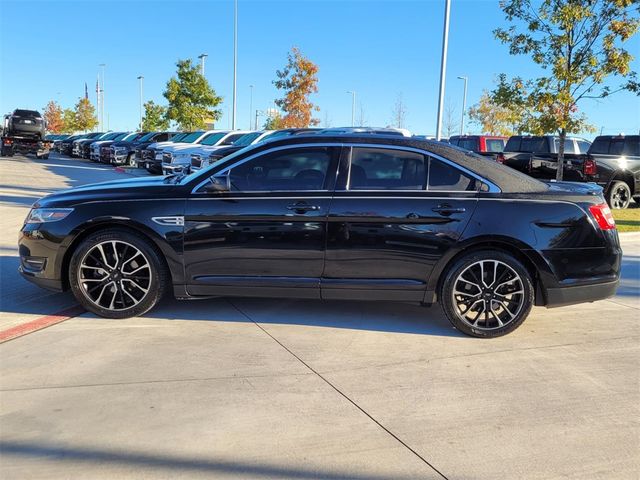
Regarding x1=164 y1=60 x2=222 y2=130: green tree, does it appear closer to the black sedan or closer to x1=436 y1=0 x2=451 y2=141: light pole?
x1=436 y1=0 x2=451 y2=141: light pole

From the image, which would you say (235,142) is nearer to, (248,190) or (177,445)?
(248,190)

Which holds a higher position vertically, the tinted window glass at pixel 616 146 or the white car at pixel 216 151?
the tinted window glass at pixel 616 146

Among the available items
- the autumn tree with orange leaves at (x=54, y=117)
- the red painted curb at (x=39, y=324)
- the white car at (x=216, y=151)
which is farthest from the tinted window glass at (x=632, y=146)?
the autumn tree with orange leaves at (x=54, y=117)

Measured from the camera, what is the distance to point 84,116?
71.6 meters

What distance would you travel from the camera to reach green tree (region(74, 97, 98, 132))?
7131 centimetres

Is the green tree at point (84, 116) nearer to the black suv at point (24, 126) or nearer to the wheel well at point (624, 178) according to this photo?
the black suv at point (24, 126)

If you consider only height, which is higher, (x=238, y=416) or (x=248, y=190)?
(x=248, y=190)

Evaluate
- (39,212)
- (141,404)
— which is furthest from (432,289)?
(39,212)

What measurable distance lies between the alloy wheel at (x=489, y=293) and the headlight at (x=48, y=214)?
349cm

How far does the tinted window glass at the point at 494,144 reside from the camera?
18062mm

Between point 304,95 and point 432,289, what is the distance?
111ft

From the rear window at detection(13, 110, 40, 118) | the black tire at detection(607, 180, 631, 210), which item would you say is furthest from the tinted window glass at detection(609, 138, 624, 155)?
the rear window at detection(13, 110, 40, 118)

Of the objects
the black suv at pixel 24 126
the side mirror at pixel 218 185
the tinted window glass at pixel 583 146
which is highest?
the black suv at pixel 24 126

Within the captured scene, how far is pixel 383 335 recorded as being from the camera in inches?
189
